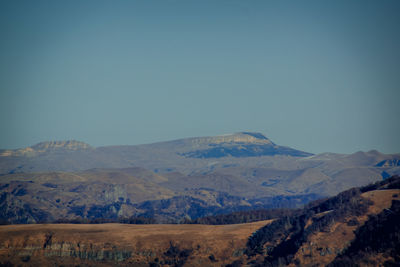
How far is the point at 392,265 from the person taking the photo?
196 meters
